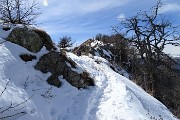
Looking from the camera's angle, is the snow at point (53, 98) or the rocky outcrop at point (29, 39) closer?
the snow at point (53, 98)

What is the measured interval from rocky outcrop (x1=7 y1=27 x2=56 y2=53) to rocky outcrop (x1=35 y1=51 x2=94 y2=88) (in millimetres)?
538

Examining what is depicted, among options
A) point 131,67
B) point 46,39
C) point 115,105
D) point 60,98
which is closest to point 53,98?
point 60,98

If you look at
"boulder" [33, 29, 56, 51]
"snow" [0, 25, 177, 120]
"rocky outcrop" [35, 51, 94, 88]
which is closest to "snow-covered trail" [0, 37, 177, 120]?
"snow" [0, 25, 177, 120]

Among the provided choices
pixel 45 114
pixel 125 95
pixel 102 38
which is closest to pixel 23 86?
pixel 45 114

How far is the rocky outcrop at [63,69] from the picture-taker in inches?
486

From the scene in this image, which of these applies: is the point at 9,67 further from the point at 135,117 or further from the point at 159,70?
the point at 159,70

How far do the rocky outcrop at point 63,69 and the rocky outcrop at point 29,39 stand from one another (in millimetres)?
538

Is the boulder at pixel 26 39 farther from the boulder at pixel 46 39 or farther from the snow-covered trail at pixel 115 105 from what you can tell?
the snow-covered trail at pixel 115 105

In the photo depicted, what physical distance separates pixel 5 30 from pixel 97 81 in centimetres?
466

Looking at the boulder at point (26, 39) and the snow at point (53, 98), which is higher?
the boulder at point (26, 39)

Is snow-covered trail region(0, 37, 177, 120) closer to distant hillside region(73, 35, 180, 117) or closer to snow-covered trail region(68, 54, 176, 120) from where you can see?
snow-covered trail region(68, 54, 176, 120)

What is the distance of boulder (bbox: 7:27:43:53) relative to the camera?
12.5 m

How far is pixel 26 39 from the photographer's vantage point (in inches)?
502

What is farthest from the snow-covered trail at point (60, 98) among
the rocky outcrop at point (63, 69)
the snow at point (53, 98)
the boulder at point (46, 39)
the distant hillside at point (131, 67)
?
the distant hillside at point (131, 67)
